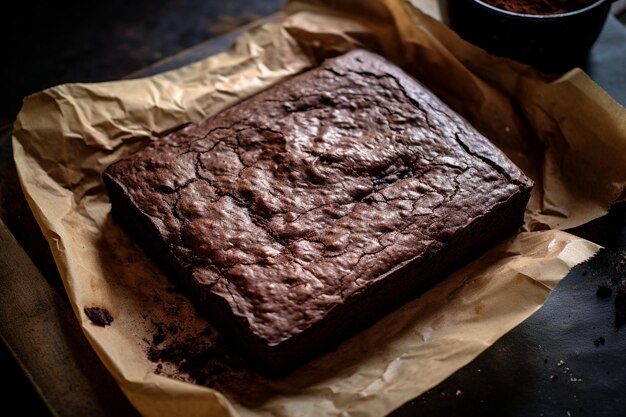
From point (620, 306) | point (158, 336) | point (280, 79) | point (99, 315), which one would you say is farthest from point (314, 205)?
point (620, 306)

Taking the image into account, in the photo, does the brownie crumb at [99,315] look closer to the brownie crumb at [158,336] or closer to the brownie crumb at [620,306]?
the brownie crumb at [158,336]

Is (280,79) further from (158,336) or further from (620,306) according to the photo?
(620,306)

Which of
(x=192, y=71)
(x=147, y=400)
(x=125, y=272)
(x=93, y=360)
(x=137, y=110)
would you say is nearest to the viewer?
(x=147, y=400)

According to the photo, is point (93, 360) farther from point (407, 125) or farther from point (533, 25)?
point (533, 25)

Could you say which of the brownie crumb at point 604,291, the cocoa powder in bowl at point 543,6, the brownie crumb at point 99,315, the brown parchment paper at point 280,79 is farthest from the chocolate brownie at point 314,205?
the cocoa powder in bowl at point 543,6

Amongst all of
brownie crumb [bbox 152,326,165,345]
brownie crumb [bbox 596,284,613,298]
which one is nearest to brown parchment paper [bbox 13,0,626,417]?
brownie crumb [bbox 152,326,165,345]

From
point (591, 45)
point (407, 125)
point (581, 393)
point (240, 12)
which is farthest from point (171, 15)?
point (581, 393)
